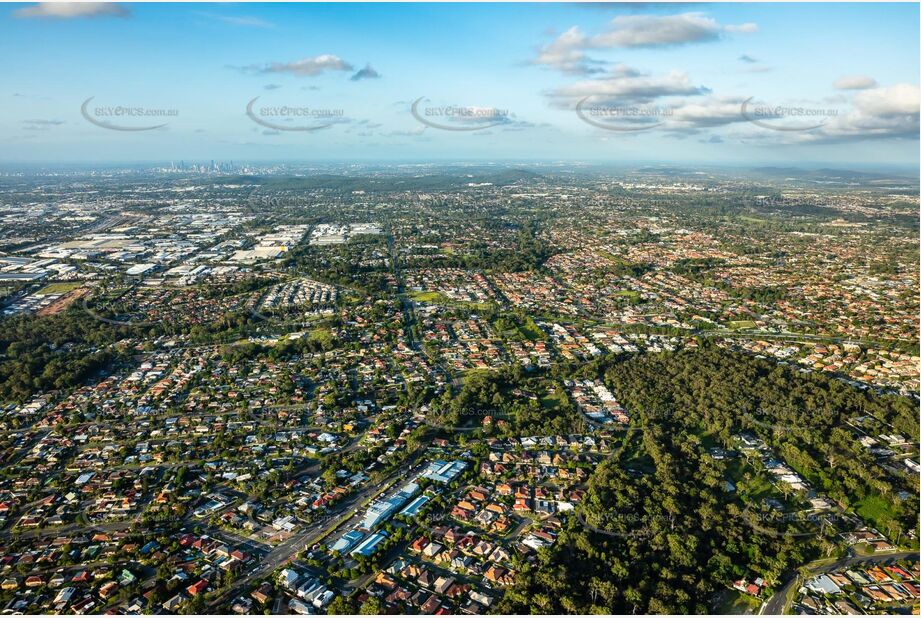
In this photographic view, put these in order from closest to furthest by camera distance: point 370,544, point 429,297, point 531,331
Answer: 1. point 370,544
2. point 531,331
3. point 429,297

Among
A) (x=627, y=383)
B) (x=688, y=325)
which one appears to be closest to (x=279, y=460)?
(x=627, y=383)

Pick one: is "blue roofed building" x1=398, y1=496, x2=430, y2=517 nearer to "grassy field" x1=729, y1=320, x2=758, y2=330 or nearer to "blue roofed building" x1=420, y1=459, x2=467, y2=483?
"blue roofed building" x1=420, y1=459, x2=467, y2=483


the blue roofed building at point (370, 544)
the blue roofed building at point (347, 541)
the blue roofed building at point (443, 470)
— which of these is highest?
the blue roofed building at point (443, 470)

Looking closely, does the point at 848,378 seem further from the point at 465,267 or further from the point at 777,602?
the point at 465,267

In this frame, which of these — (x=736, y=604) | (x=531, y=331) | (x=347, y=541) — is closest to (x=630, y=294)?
(x=531, y=331)

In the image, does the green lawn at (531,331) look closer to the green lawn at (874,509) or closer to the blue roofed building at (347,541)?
the green lawn at (874,509)

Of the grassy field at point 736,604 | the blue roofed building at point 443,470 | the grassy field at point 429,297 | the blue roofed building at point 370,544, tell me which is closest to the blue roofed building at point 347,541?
the blue roofed building at point 370,544

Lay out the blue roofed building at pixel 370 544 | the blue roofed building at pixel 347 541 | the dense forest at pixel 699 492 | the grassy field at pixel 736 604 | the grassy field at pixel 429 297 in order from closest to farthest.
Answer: the grassy field at pixel 736 604 < the dense forest at pixel 699 492 < the blue roofed building at pixel 370 544 < the blue roofed building at pixel 347 541 < the grassy field at pixel 429 297

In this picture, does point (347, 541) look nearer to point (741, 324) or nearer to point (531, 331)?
point (531, 331)

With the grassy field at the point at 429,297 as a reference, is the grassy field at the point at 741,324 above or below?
below
